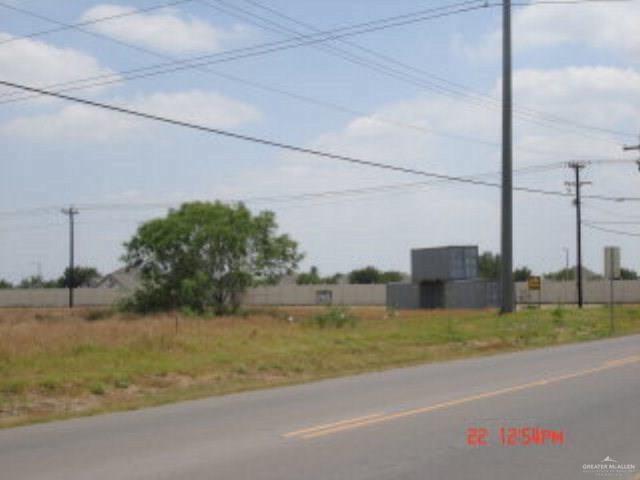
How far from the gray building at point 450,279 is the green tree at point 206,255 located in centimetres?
1667

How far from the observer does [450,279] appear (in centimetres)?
6831

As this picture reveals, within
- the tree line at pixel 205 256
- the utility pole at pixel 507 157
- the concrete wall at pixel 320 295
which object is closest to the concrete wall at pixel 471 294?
the tree line at pixel 205 256

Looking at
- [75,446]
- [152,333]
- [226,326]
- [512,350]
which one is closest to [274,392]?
[75,446]

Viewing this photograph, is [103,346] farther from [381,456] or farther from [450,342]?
[381,456]

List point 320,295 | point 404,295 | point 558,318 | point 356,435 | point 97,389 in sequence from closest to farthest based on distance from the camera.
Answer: point 356,435 → point 97,389 → point 558,318 → point 404,295 → point 320,295

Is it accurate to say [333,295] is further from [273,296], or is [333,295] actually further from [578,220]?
[578,220]

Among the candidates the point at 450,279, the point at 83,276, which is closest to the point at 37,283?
the point at 83,276

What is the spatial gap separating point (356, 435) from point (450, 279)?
191ft

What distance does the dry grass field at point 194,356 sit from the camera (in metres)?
16.9

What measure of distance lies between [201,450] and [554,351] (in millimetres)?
17100

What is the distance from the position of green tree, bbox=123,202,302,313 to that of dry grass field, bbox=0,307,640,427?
57.4ft

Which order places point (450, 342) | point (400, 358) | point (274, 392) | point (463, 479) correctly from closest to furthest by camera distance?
point (463, 479) < point (274, 392) < point (400, 358) < point (450, 342)

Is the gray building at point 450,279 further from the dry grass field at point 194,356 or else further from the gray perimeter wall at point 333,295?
the dry grass field at point 194,356

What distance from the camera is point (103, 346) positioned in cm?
2289
